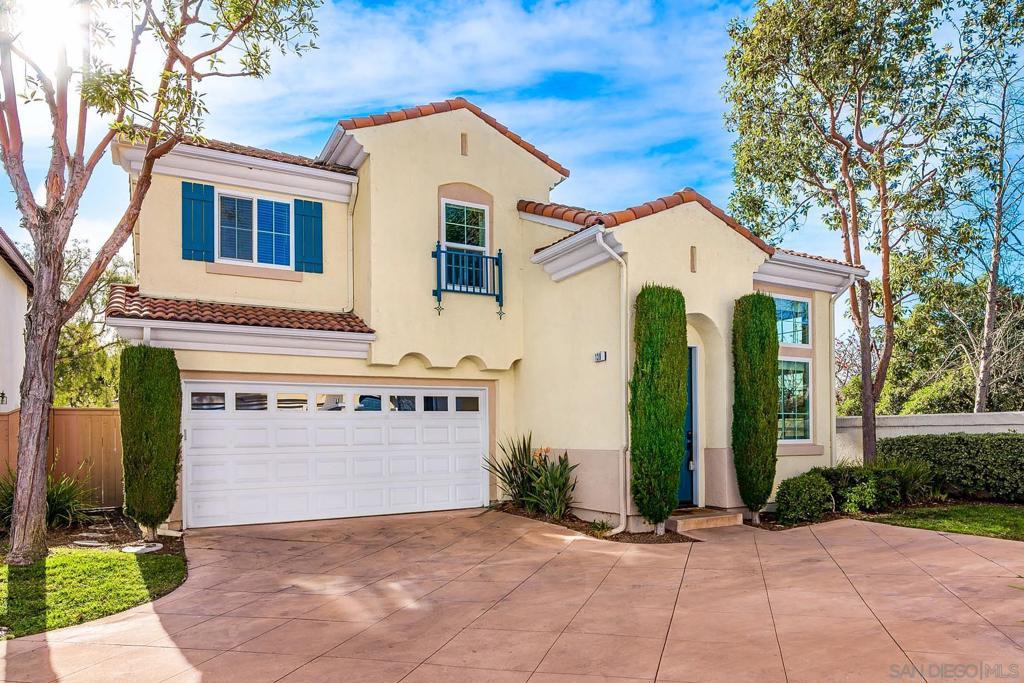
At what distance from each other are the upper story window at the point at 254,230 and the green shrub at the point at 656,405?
6260 mm

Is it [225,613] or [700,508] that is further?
[700,508]

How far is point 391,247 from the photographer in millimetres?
12711

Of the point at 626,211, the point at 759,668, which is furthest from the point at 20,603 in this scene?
the point at 626,211

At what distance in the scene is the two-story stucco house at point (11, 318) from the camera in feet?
48.2

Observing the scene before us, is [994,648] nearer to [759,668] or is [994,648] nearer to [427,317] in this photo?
[759,668]

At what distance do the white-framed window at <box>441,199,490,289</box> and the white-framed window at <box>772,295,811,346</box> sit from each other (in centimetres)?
542

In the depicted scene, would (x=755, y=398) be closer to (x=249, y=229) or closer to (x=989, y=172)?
(x=249, y=229)

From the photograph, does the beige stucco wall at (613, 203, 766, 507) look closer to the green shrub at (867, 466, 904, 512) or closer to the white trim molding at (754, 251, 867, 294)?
the white trim molding at (754, 251, 867, 294)

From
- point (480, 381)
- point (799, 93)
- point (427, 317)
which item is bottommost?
point (480, 381)

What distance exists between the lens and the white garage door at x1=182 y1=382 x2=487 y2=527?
11.5 metres

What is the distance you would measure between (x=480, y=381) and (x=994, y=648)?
9.47m

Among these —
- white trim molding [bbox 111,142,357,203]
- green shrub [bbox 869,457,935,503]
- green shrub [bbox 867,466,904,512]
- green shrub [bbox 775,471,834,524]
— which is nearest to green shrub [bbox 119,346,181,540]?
white trim molding [bbox 111,142,357,203]

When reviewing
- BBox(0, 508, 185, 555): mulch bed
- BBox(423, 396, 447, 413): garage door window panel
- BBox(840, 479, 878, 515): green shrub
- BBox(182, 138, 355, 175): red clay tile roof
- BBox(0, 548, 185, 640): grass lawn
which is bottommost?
BBox(0, 508, 185, 555): mulch bed

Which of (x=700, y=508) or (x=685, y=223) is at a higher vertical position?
(x=685, y=223)
